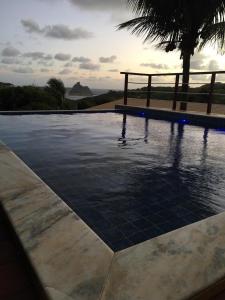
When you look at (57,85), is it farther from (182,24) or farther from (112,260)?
(112,260)

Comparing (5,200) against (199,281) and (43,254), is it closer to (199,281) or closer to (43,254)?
(43,254)

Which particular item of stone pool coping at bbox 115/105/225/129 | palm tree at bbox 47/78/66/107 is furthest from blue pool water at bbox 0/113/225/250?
palm tree at bbox 47/78/66/107

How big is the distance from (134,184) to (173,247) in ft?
4.17

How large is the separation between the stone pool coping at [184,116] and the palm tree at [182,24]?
1.16 meters

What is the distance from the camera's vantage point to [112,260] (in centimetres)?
141

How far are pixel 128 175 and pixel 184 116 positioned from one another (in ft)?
17.4

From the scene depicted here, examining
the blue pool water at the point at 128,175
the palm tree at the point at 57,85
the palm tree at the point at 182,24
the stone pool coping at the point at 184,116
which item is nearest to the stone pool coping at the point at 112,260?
the blue pool water at the point at 128,175

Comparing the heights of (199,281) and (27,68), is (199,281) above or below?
below

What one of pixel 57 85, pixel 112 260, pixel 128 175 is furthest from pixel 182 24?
pixel 57 85

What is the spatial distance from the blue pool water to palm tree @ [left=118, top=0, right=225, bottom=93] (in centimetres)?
466

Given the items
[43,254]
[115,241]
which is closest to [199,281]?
[115,241]

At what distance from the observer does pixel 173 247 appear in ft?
5.01

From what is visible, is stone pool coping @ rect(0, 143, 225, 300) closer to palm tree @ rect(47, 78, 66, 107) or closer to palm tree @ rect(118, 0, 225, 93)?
palm tree @ rect(118, 0, 225, 93)

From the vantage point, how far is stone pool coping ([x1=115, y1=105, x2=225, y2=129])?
276 inches
